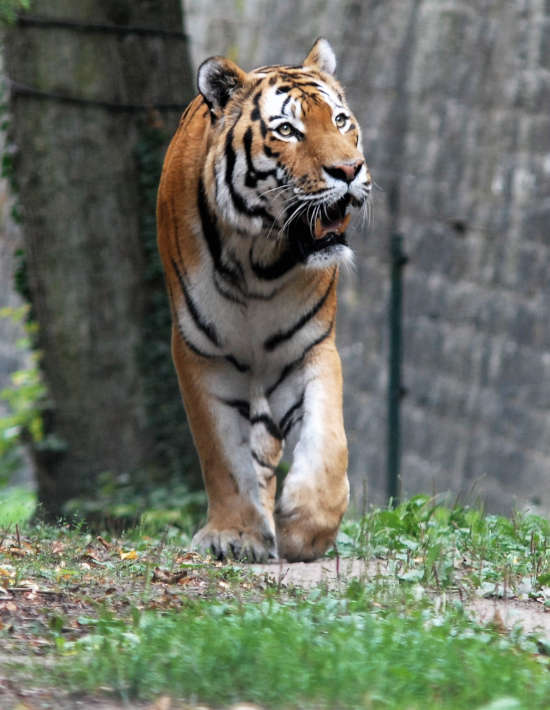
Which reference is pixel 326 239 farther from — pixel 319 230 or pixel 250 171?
pixel 250 171

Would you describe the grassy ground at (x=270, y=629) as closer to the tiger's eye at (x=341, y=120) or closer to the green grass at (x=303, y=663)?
the green grass at (x=303, y=663)

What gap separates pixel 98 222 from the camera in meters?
8.09

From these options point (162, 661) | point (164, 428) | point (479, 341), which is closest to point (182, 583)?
point (162, 661)

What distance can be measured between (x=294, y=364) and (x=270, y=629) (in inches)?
68.9

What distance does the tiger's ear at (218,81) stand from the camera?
486 centimetres

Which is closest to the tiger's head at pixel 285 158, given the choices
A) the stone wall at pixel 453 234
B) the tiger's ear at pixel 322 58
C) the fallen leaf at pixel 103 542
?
the tiger's ear at pixel 322 58

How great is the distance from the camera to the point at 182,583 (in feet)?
14.0

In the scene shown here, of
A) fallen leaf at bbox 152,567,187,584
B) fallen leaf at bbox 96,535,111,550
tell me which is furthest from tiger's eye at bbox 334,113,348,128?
fallen leaf at bbox 96,535,111,550

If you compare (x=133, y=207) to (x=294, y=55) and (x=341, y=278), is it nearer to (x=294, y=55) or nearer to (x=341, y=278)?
(x=341, y=278)

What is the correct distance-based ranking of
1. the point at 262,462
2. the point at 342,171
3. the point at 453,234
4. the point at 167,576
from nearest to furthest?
the point at 167,576
the point at 342,171
the point at 262,462
the point at 453,234

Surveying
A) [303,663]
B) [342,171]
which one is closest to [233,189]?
[342,171]

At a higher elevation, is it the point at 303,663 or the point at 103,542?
the point at 303,663

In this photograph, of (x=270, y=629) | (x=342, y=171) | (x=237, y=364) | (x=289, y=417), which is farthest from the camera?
(x=237, y=364)

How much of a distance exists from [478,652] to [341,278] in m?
8.27
